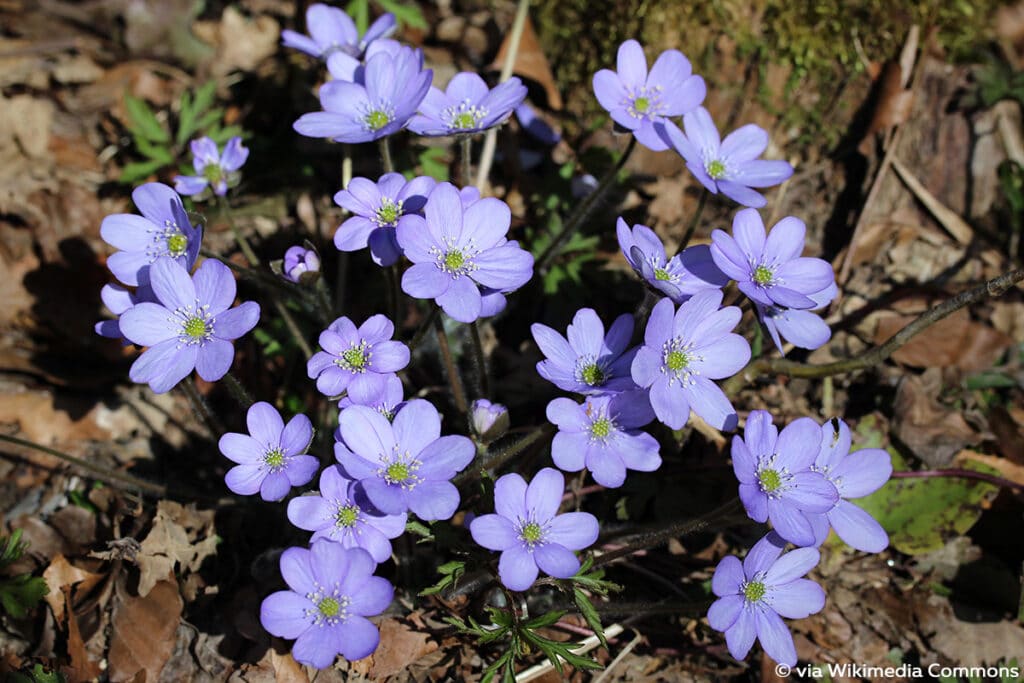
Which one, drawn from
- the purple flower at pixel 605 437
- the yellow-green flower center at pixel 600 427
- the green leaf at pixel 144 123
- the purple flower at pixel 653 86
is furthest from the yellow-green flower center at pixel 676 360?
the green leaf at pixel 144 123

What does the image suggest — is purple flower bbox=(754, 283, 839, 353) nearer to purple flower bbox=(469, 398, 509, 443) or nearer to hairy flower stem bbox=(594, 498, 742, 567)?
hairy flower stem bbox=(594, 498, 742, 567)

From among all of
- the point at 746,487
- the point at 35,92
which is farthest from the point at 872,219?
the point at 35,92

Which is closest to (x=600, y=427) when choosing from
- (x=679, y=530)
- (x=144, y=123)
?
(x=679, y=530)

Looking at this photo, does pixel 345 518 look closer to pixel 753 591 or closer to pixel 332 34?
pixel 753 591

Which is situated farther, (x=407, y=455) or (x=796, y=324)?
(x=796, y=324)

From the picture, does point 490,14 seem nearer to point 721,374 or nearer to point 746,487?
point 721,374

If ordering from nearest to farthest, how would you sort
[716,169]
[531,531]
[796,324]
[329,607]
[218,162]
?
[329,607]
[531,531]
[796,324]
[716,169]
[218,162]

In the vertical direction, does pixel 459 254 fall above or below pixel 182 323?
above
